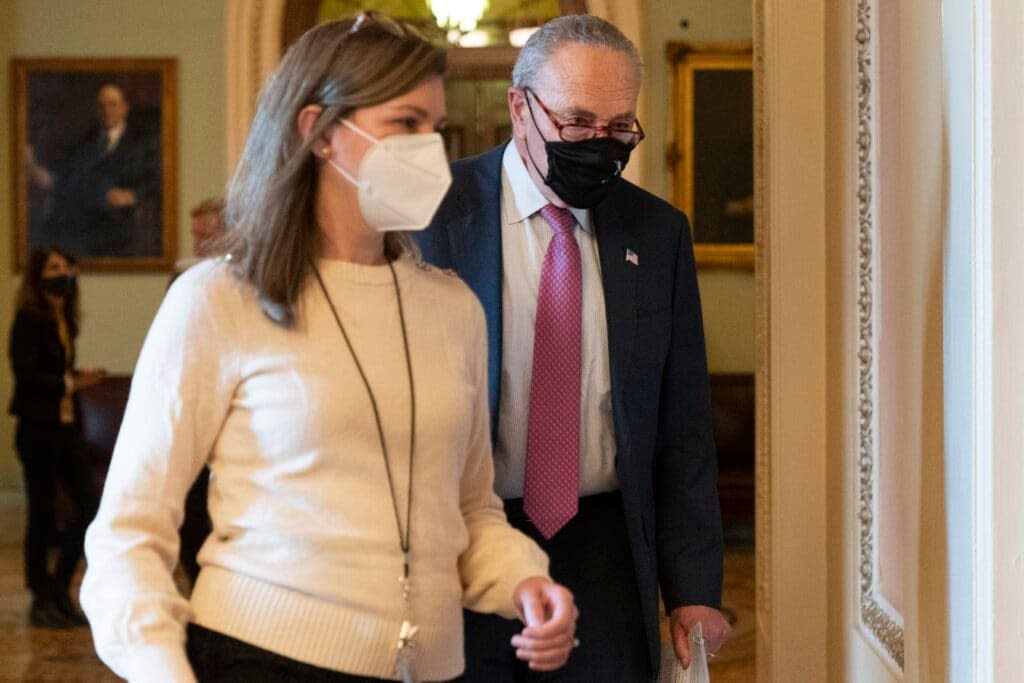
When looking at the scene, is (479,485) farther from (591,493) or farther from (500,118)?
(500,118)

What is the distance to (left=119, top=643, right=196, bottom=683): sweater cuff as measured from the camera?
5.31 ft

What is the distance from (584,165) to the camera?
2482 mm

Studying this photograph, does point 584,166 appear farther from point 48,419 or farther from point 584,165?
point 48,419

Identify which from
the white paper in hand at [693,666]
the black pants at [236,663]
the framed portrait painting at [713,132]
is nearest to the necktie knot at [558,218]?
the white paper in hand at [693,666]

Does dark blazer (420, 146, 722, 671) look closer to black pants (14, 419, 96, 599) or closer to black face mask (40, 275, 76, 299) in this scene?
black face mask (40, 275, 76, 299)

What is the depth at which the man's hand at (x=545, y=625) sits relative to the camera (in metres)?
1.84

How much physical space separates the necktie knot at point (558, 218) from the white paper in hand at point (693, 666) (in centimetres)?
75

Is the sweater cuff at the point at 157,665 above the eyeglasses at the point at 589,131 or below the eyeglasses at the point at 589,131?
below

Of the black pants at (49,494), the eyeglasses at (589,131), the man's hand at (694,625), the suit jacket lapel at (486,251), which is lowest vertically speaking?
the black pants at (49,494)

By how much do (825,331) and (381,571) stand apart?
2.21m

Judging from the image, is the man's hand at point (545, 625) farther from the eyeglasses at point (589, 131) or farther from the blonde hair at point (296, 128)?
the eyeglasses at point (589, 131)

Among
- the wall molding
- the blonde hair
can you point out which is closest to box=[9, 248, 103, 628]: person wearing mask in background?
the wall molding

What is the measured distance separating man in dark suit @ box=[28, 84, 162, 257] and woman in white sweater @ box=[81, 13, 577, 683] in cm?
913

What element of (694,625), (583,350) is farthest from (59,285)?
(694,625)
